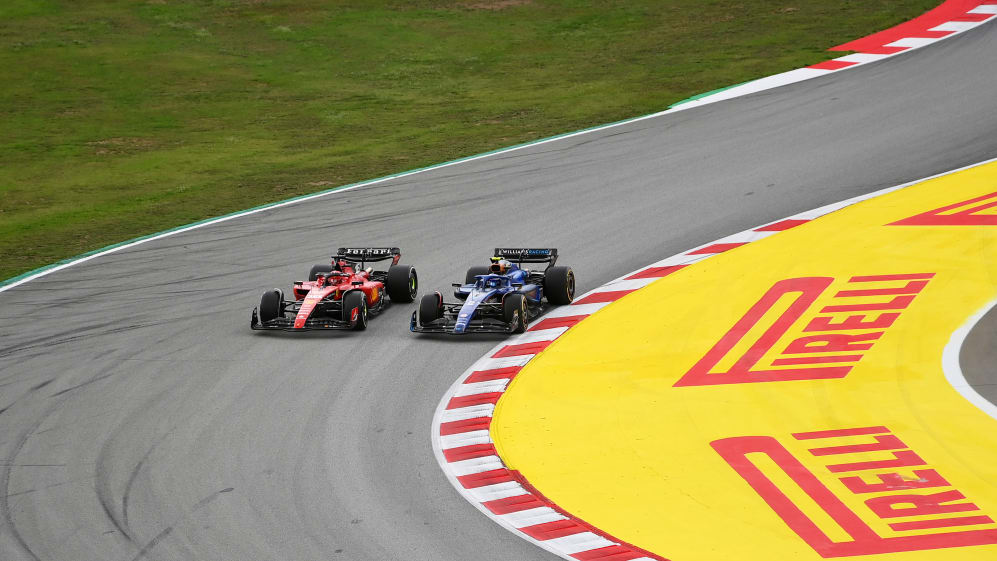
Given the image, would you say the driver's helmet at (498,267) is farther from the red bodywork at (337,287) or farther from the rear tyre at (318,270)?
the rear tyre at (318,270)

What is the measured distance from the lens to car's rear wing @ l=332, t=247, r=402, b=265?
1664 cm

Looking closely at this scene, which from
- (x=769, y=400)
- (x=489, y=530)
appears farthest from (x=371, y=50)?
(x=489, y=530)

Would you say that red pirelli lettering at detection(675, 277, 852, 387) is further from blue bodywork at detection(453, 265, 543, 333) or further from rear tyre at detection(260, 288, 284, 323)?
rear tyre at detection(260, 288, 284, 323)

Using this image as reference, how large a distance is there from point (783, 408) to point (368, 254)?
6.92m

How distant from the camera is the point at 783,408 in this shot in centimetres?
1184

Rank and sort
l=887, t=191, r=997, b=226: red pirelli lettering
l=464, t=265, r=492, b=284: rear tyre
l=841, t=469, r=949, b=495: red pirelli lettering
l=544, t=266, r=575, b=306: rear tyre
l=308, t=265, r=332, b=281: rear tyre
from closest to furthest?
l=841, t=469, r=949, b=495: red pirelli lettering, l=544, t=266, r=575, b=306: rear tyre, l=464, t=265, r=492, b=284: rear tyre, l=308, t=265, r=332, b=281: rear tyre, l=887, t=191, r=997, b=226: red pirelli lettering

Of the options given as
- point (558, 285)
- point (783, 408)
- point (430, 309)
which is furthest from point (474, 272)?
point (783, 408)

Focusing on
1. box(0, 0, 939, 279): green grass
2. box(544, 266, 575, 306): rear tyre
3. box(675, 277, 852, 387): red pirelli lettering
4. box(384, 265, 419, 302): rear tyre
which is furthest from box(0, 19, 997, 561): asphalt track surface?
box(0, 0, 939, 279): green grass

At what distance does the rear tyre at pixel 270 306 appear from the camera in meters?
15.1

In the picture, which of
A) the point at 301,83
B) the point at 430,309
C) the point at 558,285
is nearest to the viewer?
the point at 430,309

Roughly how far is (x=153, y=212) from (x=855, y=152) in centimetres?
1270

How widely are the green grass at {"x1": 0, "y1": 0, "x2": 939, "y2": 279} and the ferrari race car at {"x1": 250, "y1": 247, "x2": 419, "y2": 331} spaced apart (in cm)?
545

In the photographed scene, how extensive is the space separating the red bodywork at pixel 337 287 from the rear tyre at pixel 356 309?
24 cm

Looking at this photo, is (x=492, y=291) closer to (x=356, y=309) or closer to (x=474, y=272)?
(x=474, y=272)
